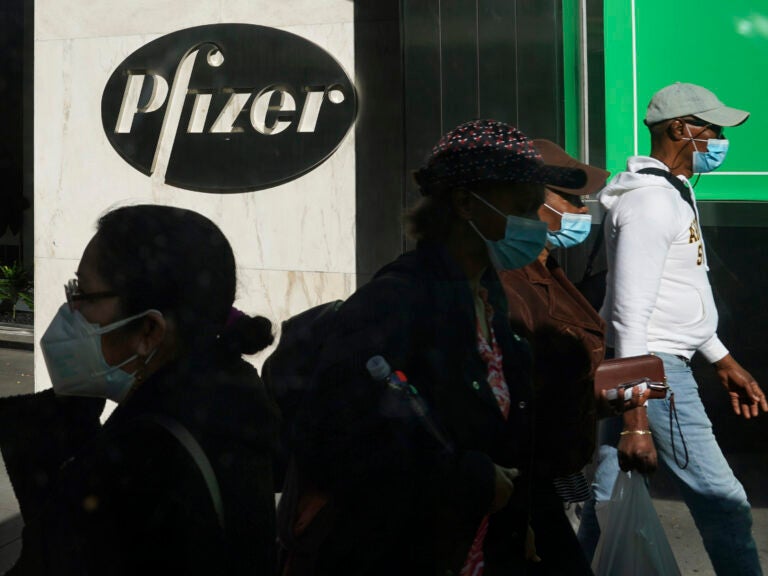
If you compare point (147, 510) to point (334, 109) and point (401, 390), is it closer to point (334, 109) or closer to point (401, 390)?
point (401, 390)

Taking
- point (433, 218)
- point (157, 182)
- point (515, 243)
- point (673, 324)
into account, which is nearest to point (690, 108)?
point (673, 324)

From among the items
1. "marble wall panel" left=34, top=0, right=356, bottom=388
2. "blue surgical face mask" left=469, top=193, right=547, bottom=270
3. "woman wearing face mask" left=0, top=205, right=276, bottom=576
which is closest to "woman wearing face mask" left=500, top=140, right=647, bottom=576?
"blue surgical face mask" left=469, top=193, right=547, bottom=270

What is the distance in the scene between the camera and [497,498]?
1.96 meters

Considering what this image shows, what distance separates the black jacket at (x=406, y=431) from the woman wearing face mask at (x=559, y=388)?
33 cm

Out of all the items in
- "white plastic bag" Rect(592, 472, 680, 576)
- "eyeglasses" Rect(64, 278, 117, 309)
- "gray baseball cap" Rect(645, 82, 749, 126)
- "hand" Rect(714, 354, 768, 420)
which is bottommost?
"white plastic bag" Rect(592, 472, 680, 576)

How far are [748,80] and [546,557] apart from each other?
9.60ft

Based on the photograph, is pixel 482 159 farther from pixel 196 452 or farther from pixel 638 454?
pixel 638 454

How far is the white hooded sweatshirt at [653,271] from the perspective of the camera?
120 inches

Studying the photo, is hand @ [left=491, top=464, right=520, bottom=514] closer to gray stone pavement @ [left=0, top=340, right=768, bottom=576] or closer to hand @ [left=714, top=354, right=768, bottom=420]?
hand @ [left=714, top=354, right=768, bottom=420]

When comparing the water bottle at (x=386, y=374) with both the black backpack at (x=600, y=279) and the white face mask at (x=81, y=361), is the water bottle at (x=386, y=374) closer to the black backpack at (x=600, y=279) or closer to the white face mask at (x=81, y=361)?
the white face mask at (x=81, y=361)

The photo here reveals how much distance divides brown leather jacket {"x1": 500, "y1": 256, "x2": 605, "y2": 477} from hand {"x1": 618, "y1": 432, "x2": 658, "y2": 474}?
0.70ft

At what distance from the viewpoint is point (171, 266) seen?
71.1 inches

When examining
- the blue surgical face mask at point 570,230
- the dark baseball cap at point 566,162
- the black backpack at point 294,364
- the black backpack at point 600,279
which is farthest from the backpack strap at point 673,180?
the black backpack at point 294,364

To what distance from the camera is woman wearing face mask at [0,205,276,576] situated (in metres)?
1.60
